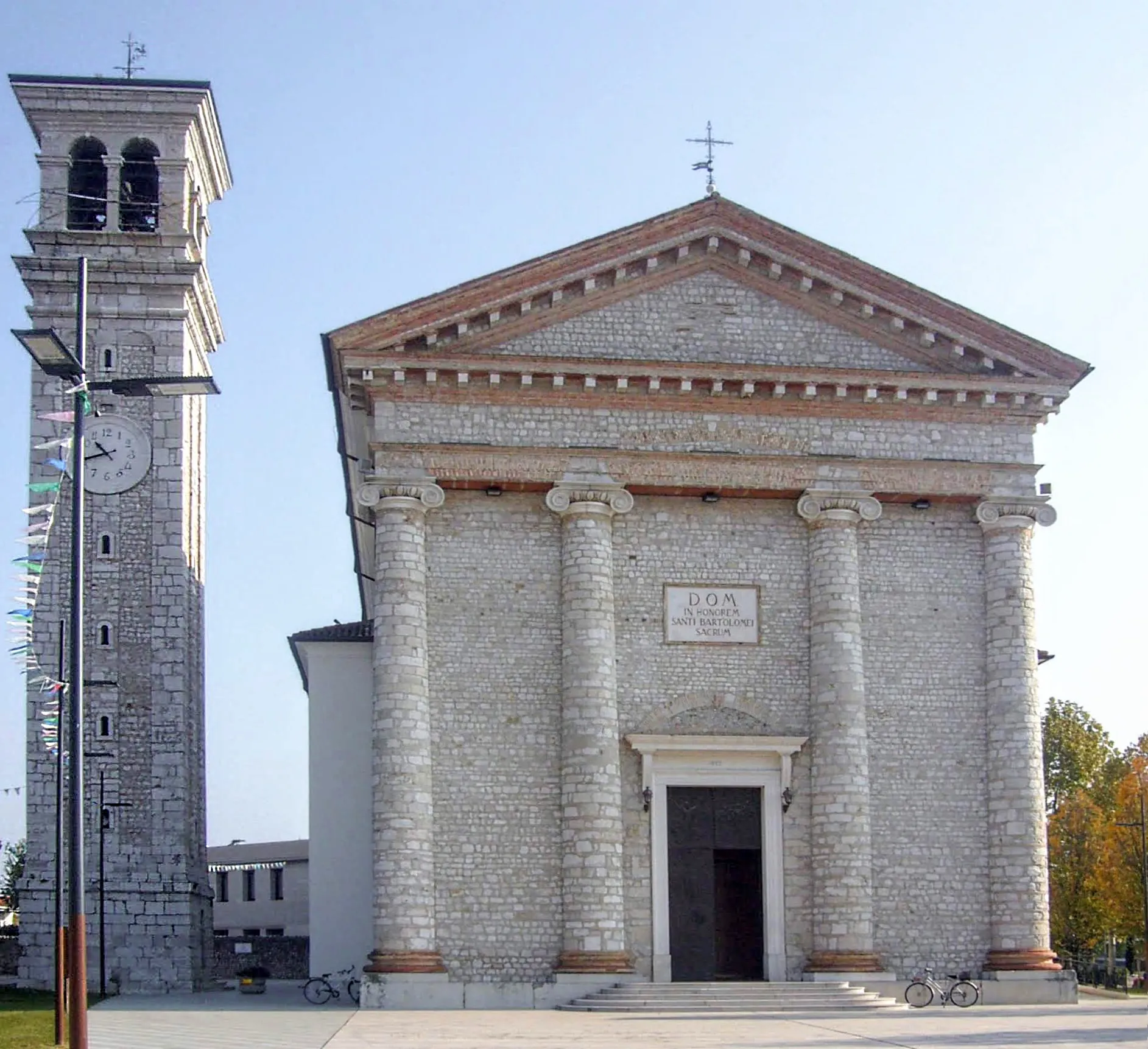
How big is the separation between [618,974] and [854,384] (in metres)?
11.1

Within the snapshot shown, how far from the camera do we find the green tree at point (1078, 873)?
56906mm

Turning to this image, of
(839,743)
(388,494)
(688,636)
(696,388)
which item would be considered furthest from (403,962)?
(696,388)

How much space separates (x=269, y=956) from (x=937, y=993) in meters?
33.7

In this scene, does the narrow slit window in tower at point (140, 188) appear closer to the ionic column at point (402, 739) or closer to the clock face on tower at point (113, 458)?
the clock face on tower at point (113, 458)

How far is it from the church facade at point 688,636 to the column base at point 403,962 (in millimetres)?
55

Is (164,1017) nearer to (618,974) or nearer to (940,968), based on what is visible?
(618,974)

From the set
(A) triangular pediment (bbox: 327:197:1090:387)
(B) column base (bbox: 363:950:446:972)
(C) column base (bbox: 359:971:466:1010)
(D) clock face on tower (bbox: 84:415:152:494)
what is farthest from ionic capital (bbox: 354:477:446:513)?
(D) clock face on tower (bbox: 84:415:152:494)

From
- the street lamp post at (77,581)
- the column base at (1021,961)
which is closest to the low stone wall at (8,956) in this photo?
the column base at (1021,961)

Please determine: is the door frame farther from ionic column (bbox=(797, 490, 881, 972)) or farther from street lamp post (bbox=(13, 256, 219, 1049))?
street lamp post (bbox=(13, 256, 219, 1049))

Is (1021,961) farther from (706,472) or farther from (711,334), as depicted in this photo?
(711,334)

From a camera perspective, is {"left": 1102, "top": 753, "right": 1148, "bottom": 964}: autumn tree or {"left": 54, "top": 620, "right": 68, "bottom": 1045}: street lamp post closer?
{"left": 54, "top": 620, "right": 68, "bottom": 1045}: street lamp post

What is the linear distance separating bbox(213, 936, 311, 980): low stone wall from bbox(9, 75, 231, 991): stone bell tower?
14.8 metres

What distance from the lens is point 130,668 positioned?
38062 millimetres

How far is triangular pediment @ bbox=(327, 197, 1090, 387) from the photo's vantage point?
30422 millimetres
